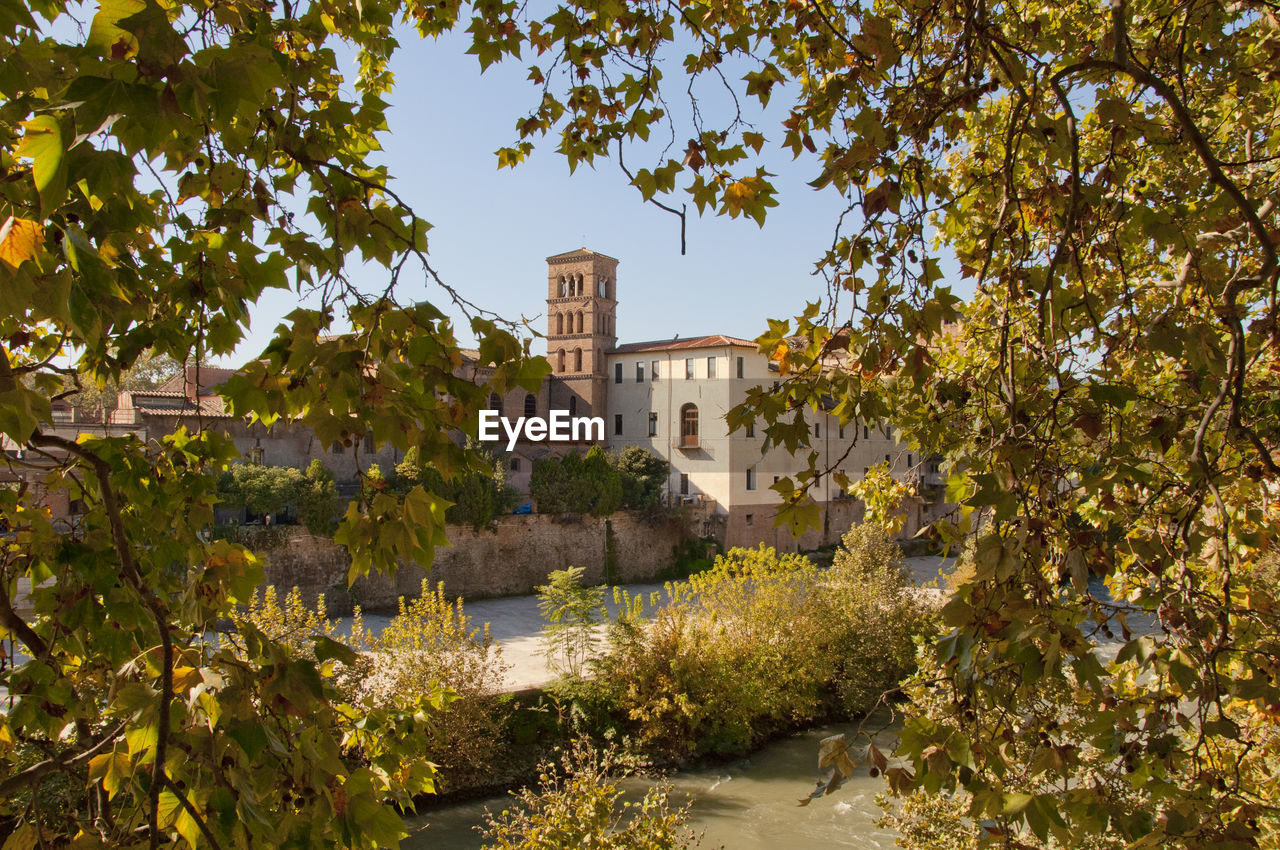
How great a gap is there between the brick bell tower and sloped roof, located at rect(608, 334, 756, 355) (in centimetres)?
89

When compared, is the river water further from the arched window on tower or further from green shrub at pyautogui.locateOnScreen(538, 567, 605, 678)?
the arched window on tower

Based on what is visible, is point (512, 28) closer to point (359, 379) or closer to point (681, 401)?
point (359, 379)

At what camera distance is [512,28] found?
346 cm

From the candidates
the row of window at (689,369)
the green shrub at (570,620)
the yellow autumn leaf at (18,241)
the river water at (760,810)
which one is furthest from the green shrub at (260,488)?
the yellow autumn leaf at (18,241)

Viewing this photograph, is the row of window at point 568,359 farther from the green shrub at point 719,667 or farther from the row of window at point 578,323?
the green shrub at point 719,667

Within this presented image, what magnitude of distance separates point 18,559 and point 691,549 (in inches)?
965

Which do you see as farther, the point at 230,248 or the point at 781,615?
the point at 781,615

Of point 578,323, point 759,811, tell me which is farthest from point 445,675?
point 578,323

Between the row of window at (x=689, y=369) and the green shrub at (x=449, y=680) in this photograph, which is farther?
the row of window at (x=689, y=369)

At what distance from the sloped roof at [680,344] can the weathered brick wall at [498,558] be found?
602 centimetres

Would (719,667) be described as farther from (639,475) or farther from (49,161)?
(639,475)

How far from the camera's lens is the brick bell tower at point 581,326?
31.1m

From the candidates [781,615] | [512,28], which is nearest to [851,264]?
[512,28]

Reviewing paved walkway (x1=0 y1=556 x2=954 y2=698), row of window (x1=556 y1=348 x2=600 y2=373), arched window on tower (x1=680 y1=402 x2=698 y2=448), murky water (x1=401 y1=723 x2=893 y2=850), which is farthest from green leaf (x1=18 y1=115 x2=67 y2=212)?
row of window (x1=556 y1=348 x2=600 y2=373)
